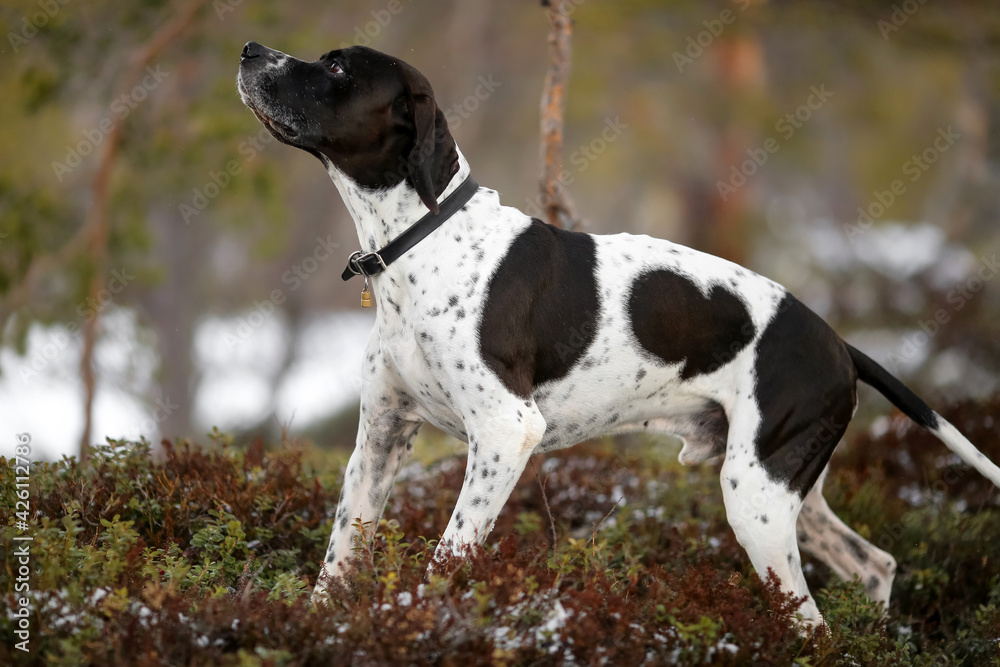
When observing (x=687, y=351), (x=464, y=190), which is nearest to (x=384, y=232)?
(x=464, y=190)

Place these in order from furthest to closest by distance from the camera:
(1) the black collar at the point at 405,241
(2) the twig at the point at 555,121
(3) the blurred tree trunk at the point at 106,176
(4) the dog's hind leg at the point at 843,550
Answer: (3) the blurred tree trunk at the point at 106,176 < (2) the twig at the point at 555,121 < (4) the dog's hind leg at the point at 843,550 < (1) the black collar at the point at 405,241

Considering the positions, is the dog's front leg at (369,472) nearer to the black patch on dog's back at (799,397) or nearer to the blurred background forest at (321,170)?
the black patch on dog's back at (799,397)

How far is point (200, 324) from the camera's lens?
1595cm

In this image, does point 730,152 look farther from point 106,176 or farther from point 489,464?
point 489,464

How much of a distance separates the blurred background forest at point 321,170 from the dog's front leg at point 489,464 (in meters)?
3.48

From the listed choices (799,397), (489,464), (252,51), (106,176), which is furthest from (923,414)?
(106,176)

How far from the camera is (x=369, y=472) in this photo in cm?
402

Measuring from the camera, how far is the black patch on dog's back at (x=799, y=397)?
12.6 feet

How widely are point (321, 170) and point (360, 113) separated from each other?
11.6 metres

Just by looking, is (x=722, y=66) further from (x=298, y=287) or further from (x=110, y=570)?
(x=110, y=570)

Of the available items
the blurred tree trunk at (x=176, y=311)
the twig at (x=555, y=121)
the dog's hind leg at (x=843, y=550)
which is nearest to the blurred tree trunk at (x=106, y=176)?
the blurred tree trunk at (x=176, y=311)

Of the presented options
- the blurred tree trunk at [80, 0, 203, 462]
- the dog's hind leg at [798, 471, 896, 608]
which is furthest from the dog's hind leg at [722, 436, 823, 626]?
the blurred tree trunk at [80, 0, 203, 462]

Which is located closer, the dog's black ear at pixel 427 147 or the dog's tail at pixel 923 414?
the dog's black ear at pixel 427 147

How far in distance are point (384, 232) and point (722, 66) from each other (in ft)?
27.1
